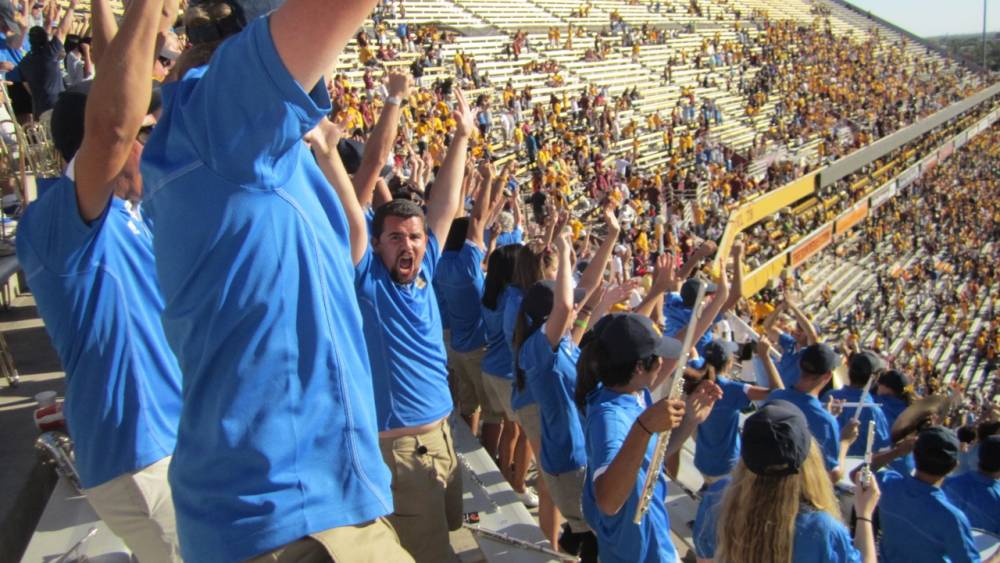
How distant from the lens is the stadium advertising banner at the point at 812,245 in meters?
25.5

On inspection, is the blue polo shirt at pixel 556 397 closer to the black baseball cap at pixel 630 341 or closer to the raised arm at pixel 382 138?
the black baseball cap at pixel 630 341

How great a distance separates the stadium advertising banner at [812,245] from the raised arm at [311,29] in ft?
84.3

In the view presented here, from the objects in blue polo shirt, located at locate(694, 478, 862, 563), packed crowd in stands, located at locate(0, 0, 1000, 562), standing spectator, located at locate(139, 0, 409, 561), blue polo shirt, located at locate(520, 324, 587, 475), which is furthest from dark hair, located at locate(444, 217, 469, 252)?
standing spectator, located at locate(139, 0, 409, 561)

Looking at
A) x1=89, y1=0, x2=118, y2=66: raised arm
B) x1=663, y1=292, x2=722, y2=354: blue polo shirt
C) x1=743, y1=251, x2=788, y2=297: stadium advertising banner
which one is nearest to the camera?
x1=89, y1=0, x2=118, y2=66: raised arm

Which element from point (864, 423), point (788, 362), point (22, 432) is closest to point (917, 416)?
point (864, 423)

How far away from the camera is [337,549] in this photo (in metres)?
1.18

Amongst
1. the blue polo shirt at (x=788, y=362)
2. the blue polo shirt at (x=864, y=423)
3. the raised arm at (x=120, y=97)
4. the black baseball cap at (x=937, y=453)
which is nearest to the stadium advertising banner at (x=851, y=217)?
the blue polo shirt at (x=788, y=362)

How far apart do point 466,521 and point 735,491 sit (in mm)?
1632

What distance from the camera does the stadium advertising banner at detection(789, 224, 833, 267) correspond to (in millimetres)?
25531

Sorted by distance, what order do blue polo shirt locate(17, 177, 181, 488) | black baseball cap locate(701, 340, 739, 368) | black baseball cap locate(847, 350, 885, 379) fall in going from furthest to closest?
black baseball cap locate(847, 350, 885, 379)
black baseball cap locate(701, 340, 739, 368)
blue polo shirt locate(17, 177, 181, 488)

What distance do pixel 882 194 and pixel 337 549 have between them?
36539 mm

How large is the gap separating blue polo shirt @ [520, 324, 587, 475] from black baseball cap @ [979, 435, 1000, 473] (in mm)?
2416

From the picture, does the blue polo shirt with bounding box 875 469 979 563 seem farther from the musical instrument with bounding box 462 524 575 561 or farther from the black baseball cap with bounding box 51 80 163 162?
the black baseball cap with bounding box 51 80 163 162

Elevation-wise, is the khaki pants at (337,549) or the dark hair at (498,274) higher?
the khaki pants at (337,549)
